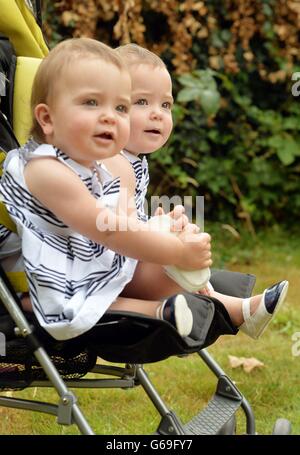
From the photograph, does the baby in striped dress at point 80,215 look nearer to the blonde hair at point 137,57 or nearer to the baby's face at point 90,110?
the baby's face at point 90,110

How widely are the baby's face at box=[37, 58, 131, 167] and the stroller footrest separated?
2.77ft

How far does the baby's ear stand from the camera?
88.9 inches

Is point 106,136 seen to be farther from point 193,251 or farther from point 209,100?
point 209,100

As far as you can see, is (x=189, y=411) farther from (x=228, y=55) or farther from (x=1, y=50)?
(x=228, y=55)

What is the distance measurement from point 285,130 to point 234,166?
0.36m

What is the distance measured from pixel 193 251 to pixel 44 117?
470mm

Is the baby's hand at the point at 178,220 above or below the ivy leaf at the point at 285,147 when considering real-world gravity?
above

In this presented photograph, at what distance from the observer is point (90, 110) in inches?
87.2

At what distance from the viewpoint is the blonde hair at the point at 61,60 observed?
7.30 ft

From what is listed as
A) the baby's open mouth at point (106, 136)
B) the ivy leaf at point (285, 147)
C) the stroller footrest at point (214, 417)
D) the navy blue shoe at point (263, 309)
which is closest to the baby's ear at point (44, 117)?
the baby's open mouth at point (106, 136)

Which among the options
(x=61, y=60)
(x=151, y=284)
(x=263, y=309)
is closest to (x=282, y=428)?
(x=263, y=309)

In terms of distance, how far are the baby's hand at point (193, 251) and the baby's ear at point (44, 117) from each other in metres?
0.39

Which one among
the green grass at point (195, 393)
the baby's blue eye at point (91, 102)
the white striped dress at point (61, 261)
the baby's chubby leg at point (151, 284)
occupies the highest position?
the baby's blue eye at point (91, 102)

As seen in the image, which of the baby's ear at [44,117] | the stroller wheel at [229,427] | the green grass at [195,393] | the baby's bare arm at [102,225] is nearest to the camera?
the baby's bare arm at [102,225]
